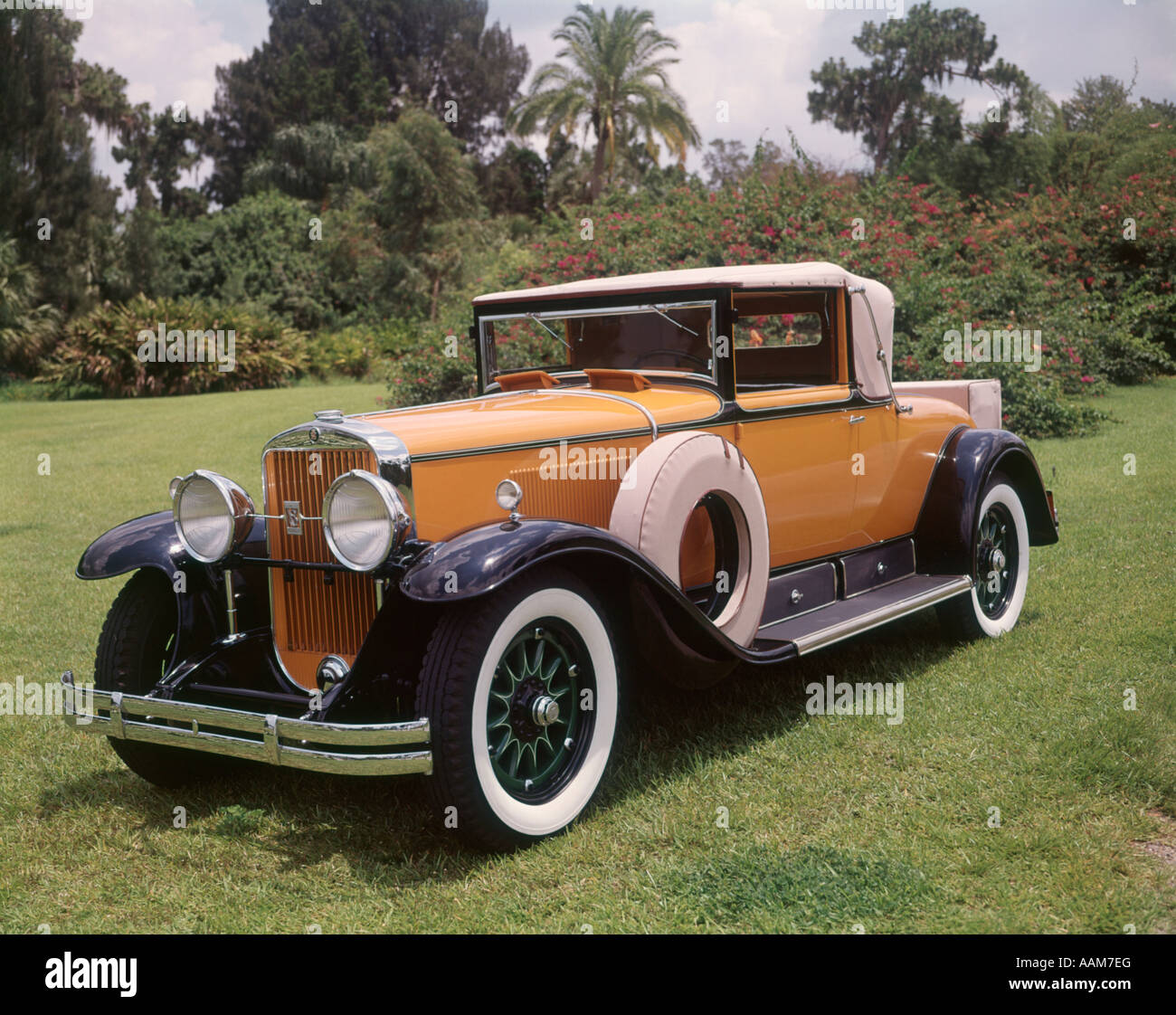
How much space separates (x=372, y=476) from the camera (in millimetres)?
3355

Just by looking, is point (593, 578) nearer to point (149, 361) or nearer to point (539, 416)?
point (539, 416)

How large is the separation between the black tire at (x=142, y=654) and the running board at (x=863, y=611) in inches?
88.4

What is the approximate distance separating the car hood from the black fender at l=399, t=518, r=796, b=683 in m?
0.38

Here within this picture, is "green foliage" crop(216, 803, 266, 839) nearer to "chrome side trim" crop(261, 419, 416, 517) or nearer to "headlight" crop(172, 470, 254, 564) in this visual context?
"headlight" crop(172, 470, 254, 564)

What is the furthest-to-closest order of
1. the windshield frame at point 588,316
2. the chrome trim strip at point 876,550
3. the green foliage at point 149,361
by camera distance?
the green foliage at point 149,361 < the chrome trim strip at point 876,550 < the windshield frame at point 588,316

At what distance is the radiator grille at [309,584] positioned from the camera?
3676 millimetres

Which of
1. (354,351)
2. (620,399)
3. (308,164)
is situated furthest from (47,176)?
(620,399)

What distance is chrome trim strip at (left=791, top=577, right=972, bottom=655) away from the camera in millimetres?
4270

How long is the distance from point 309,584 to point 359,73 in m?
47.4

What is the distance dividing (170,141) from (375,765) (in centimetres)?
4934

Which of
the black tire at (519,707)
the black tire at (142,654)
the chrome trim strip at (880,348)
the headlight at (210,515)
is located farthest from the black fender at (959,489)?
the black tire at (142,654)

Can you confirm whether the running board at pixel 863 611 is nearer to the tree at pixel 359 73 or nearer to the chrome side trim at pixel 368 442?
the chrome side trim at pixel 368 442

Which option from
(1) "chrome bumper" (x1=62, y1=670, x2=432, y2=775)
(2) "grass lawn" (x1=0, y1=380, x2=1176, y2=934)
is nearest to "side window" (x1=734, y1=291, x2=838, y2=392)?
(2) "grass lawn" (x1=0, y1=380, x2=1176, y2=934)

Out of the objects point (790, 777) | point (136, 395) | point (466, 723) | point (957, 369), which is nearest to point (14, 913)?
point (466, 723)
